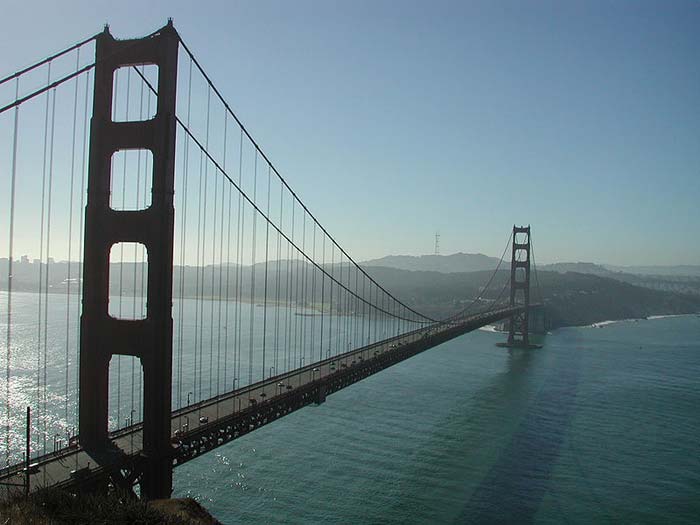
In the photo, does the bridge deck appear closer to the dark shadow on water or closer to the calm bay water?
the calm bay water

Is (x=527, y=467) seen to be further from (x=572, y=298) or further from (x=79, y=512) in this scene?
(x=572, y=298)

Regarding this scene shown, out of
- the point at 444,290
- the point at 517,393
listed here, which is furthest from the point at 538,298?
Answer: the point at 517,393

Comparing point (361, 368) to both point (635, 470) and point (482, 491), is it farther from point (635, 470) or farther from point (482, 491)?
point (635, 470)

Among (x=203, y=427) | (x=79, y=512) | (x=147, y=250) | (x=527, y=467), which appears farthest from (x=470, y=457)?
(x=79, y=512)

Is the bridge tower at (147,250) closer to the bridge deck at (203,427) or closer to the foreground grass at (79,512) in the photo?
the bridge deck at (203,427)

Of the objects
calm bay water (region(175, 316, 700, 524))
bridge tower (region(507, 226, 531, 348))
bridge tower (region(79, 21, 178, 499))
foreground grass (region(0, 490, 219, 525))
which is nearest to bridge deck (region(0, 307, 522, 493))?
bridge tower (region(79, 21, 178, 499))

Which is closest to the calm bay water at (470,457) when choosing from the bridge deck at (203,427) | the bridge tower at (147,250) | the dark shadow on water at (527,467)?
the dark shadow on water at (527,467)
